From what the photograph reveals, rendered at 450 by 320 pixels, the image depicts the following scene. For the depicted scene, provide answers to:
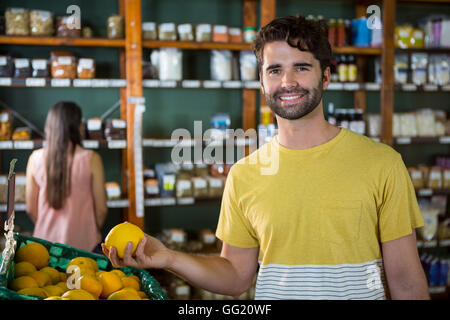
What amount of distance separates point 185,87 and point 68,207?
129 centimetres

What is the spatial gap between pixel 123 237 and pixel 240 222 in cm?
44

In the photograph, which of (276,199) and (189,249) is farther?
(189,249)

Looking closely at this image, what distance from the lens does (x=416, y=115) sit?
3939mm

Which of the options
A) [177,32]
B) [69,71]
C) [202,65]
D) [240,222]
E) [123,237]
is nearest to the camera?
[123,237]

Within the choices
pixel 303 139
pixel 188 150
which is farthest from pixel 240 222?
pixel 188 150

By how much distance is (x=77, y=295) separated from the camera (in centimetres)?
112

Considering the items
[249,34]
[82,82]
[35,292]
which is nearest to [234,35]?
[249,34]

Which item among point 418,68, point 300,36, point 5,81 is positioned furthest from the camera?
point 418,68

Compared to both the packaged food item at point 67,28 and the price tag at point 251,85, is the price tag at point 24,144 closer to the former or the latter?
the packaged food item at point 67,28

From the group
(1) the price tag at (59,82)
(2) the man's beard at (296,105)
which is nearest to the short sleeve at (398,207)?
(2) the man's beard at (296,105)

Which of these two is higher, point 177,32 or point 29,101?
point 177,32

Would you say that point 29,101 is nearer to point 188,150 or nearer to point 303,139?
point 188,150

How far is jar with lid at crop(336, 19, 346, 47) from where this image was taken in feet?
12.3

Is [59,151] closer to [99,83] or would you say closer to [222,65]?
[99,83]
